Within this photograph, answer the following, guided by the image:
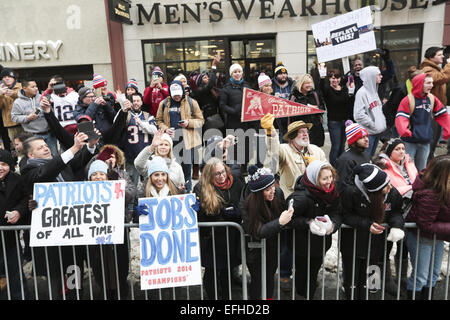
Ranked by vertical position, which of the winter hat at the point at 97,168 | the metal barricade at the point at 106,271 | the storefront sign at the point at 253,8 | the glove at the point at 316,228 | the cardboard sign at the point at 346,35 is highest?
the storefront sign at the point at 253,8

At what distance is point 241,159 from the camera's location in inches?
239

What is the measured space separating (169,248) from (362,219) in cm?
179

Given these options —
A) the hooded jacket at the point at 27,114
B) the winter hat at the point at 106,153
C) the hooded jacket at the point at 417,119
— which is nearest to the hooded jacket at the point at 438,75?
the hooded jacket at the point at 417,119

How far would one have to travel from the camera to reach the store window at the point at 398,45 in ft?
36.4

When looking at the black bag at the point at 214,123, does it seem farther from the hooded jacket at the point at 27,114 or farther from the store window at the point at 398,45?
the store window at the point at 398,45

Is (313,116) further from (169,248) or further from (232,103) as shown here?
(169,248)

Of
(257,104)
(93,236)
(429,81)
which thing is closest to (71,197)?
(93,236)

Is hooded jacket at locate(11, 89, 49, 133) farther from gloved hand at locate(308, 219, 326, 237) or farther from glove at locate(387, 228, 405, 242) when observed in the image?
glove at locate(387, 228, 405, 242)

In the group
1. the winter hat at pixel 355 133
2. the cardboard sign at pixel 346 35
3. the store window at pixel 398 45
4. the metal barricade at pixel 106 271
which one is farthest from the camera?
the store window at pixel 398 45

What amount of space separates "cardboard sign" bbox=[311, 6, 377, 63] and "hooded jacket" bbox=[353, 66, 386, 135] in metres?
0.68

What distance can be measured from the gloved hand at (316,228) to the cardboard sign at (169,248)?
1.05 m

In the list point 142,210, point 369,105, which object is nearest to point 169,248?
point 142,210
